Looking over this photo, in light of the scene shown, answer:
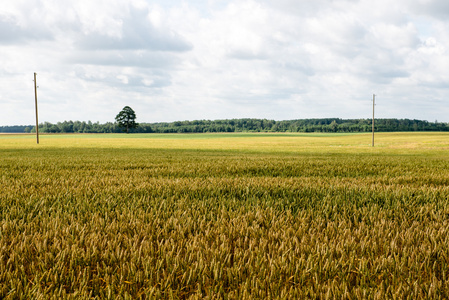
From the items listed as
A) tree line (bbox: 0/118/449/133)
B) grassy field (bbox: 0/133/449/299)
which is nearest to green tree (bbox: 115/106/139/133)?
tree line (bbox: 0/118/449/133)

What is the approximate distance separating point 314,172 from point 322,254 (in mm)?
5953

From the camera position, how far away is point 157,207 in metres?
3.83

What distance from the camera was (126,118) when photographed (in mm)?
146250

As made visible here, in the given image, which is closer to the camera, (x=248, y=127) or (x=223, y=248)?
(x=223, y=248)

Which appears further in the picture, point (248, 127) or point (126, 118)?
point (248, 127)

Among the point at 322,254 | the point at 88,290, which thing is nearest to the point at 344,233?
the point at 322,254

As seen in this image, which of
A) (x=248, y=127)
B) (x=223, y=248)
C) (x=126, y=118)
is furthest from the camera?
(x=248, y=127)

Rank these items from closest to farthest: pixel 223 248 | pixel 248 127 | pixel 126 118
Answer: pixel 223 248 → pixel 126 118 → pixel 248 127

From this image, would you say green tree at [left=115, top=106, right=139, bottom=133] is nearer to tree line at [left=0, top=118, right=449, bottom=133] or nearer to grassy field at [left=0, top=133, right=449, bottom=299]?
tree line at [left=0, top=118, right=449, bottom=133]

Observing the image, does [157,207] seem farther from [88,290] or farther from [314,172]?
[314,172]

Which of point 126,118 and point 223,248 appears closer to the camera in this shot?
point 223,248

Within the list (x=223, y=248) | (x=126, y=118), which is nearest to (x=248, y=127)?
(x=126, y=118)

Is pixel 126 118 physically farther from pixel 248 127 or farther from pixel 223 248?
pixel 223 248

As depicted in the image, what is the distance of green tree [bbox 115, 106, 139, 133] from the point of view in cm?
14512
